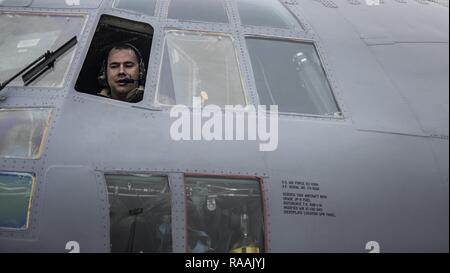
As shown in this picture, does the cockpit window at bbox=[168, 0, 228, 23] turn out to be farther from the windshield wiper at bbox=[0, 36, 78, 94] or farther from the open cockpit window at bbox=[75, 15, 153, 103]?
the windshield wiper at bbox=[0, 36, 78, 94]

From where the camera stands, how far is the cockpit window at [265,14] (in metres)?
6.47

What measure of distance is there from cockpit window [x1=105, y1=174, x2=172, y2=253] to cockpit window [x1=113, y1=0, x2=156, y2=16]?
7.42 feet

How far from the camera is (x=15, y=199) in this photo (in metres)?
5.06

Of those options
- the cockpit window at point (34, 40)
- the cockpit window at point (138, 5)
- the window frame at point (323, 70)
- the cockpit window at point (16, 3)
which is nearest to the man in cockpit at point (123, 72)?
the cockpit window at point (138, 5)

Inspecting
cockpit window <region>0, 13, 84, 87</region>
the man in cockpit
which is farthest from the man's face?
cockpit window <region>0, 13, 84, 87</region>

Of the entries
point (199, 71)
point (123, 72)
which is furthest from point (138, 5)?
point (199, 71)

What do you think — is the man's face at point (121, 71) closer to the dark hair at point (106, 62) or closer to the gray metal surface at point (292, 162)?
the dark hair at point (106, 62)

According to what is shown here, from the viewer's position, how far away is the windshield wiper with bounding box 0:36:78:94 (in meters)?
5.63

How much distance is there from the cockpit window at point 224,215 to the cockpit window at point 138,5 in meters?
2.37

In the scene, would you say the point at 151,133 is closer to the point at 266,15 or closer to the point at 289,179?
the point at 289,179

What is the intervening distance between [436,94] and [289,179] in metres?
1.96

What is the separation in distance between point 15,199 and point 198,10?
10.1 feet

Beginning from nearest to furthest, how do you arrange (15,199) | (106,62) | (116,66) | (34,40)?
(15,199)
(34,40)
(116,66)
(106,62)

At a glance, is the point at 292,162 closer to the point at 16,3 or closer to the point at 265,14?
the point at 265,14
